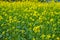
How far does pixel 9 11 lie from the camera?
581cm

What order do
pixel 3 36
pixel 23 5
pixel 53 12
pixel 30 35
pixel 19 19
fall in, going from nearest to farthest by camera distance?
pixel 30 35
pixel 3 36
pixel 19 19
pixel 53 12
pixel 23 5

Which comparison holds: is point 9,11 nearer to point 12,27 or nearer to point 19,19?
point 19,19

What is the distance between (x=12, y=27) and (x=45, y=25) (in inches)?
25.4

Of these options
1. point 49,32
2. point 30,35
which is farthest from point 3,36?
point 49,32

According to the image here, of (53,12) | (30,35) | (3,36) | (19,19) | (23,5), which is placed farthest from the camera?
(23,5)

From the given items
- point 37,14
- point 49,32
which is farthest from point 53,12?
point 49,32

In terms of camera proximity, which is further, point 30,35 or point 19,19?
point 19,19

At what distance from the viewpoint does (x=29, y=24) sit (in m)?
4.74

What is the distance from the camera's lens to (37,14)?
543cm

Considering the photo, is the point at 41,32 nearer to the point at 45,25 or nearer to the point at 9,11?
the point at 45,25

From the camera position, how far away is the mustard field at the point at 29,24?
4352 millimetres

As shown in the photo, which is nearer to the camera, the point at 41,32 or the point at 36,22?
the point at 41,32

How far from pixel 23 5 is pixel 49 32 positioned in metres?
2.34

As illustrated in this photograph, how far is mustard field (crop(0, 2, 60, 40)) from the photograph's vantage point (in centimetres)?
435
